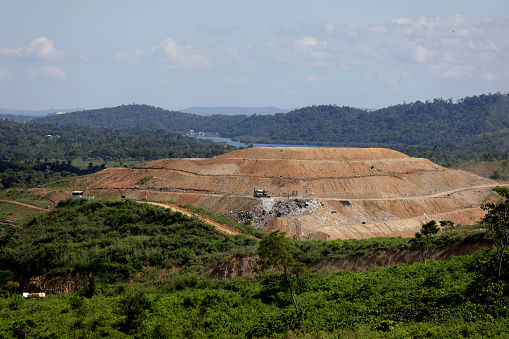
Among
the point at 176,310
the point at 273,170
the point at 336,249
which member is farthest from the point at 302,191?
the point at 176,310

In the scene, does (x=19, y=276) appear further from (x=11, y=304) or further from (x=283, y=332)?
(x=283, y=332)

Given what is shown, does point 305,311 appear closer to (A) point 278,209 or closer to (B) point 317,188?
(A) point 278,209

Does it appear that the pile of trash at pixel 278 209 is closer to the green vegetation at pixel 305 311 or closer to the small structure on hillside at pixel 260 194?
the small structure on hillside at pixel 260 194

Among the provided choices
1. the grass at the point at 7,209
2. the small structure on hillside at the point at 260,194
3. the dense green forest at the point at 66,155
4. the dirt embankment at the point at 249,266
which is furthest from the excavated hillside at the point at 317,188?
the dense green forest at the point at 66,155

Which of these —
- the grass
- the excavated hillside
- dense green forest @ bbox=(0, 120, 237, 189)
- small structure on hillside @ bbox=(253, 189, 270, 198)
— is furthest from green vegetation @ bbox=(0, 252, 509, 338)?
dense green forest @ bbox=(0, 120, 237, 189)

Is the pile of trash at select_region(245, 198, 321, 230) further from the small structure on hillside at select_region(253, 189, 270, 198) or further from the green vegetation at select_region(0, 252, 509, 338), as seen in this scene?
the green vegetation at select_region(0, 252, 509, 338)

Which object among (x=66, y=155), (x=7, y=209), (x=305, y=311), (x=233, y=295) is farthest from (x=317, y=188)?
(x=66, y=155)
